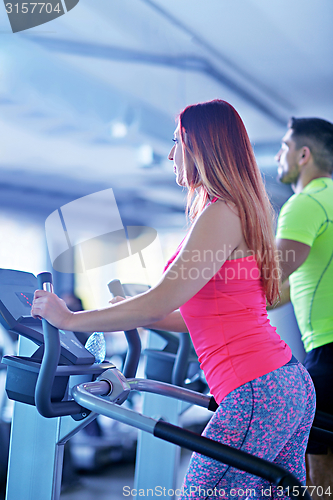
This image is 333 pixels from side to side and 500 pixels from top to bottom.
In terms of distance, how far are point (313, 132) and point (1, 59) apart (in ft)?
6.10

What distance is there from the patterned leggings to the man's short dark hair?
1302 millimetres

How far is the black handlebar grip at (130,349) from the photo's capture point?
1.52 meters

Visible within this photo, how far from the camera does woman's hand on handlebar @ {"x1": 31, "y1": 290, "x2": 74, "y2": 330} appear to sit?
1111 mm

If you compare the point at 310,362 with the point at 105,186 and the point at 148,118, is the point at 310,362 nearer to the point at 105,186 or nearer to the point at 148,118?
the point at 148,118

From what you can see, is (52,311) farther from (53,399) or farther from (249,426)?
(249,426)

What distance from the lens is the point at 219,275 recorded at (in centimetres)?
112

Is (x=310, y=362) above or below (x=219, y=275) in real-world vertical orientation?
below

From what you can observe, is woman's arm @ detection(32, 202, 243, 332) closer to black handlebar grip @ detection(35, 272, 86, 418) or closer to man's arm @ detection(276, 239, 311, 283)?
black handlebar grip @ detection(35, 272, 86, 418)

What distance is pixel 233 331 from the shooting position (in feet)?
3.65

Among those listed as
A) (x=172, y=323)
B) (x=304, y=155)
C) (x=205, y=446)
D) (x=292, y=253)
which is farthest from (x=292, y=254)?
(x=205, y=446)


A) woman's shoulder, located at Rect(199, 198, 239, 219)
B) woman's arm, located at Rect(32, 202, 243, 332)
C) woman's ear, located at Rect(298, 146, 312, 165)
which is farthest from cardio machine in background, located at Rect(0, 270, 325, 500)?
woman's ear, located at Rect(298, 146, 312, 165)

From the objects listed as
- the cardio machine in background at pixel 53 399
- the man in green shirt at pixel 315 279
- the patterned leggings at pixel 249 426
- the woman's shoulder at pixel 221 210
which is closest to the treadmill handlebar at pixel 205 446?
the cardio machine in background at pixel 53 399

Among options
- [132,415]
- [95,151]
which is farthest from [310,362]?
[95,151]

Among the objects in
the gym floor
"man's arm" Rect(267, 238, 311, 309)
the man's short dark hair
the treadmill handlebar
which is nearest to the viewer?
the treadmill handlebar
